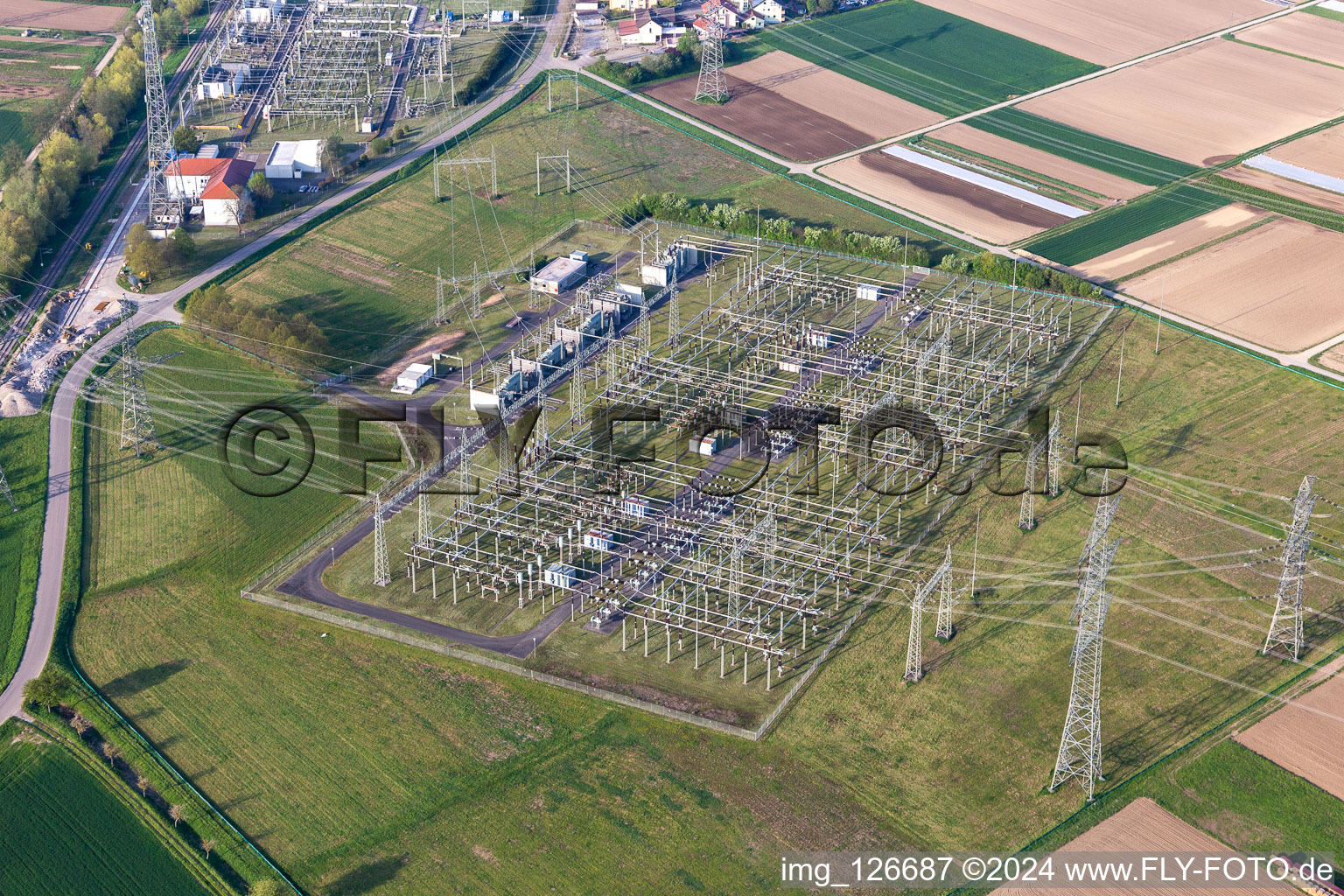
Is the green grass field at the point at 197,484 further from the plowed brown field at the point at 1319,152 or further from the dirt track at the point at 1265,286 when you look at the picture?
the plowed brown field at the point at 1319,152

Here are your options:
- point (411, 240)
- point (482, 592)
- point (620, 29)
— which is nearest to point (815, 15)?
point (620, 29)

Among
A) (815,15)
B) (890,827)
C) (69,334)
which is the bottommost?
(890,827)

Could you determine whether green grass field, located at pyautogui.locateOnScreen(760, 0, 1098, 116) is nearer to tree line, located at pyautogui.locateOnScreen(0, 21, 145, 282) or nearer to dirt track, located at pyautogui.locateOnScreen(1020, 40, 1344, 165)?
dirt track, located at pyautogui.locateOnScreen(1020, 40, 1344, 165)

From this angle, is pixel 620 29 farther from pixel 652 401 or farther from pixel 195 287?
pixel 652 401

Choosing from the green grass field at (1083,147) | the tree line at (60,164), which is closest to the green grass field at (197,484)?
the tree line at (60,164)

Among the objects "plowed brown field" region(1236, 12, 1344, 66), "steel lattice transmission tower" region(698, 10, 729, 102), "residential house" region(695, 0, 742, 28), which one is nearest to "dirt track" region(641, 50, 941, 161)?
"steel lattice transmission tower" region(698, 10, 729, 102)

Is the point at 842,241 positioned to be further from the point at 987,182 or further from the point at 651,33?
the point at 651,33

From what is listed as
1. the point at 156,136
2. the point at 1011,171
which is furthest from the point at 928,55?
the point at 156,136
